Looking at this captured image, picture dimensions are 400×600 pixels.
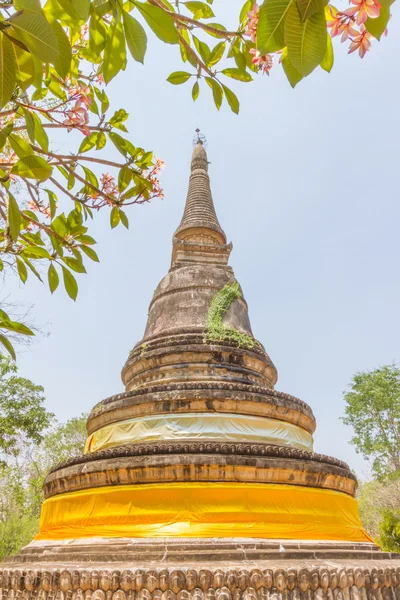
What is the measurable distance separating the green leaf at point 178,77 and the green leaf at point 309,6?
1.22 m

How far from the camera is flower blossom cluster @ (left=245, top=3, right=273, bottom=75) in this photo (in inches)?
79.4

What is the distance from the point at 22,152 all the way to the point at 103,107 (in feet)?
2.99

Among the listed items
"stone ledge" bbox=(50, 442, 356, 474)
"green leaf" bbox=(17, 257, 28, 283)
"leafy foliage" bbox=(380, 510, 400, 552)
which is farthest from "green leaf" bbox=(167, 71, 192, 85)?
"leafy foliage" bbox=(380, 510, 400, 552)

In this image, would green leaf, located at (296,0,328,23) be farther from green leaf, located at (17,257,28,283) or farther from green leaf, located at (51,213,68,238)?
green leaf, located at (17,257,28,283)

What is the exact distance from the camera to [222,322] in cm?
903

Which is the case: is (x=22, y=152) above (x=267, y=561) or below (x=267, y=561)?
above

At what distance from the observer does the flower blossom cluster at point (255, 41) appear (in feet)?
6.62

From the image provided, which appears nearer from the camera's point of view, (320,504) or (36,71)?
(36,71)

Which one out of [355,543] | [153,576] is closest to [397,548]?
[355,543]

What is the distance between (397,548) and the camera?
1310 cm

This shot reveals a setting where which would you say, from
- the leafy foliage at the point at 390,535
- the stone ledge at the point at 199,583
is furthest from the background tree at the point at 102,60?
the leafy foliage at the point at 390,535

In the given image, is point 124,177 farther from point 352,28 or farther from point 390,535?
point 390,535

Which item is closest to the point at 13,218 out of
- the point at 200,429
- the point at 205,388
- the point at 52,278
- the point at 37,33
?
the point at 37,33

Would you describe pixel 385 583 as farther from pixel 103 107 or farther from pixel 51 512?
pixel 103 107
